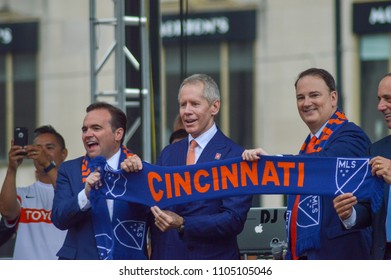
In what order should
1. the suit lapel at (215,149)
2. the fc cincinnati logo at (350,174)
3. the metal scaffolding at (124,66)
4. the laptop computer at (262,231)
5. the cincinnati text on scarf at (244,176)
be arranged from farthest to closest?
the metal scaffolding at (124,66) < the laptop computer at (262,231) < the suit lapel at (215,149) < the cincinnati text on scarf at (244,176) < the fc cincinnati logo at (350,174)

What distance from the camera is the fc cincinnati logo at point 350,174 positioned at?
4453 millimetres

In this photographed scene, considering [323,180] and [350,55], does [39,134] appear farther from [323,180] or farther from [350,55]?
[350,55]

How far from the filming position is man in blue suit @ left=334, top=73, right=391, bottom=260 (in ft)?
14.2

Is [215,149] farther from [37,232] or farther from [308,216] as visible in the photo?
[37,232]

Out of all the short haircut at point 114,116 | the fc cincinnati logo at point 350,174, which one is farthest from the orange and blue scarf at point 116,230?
the fc cincinnati logo at point 350,174

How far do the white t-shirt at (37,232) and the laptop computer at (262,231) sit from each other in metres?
1.14

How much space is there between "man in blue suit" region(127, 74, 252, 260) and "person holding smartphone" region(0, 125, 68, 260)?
1.21 metres

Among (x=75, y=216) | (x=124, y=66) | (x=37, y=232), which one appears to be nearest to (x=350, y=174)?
(x=75, y=216)

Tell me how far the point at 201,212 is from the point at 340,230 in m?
0.63

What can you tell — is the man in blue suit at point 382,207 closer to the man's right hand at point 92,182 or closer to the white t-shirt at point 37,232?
the man's right hand at point 92,182

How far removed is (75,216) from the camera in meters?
4.65
